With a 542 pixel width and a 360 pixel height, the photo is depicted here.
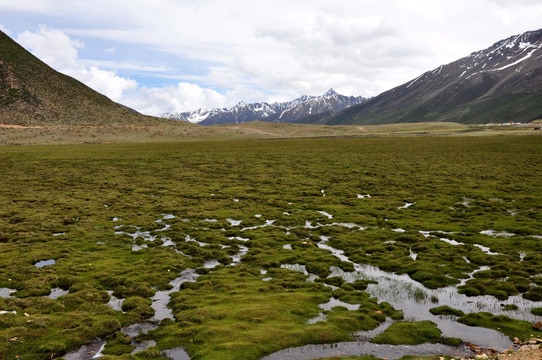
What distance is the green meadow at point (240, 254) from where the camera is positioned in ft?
47.4

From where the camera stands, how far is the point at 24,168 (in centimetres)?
6662

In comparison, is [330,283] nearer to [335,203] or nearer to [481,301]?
[481,301]

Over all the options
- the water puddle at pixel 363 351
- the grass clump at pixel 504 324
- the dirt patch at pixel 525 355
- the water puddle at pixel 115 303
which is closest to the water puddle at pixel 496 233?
the grass clump at pixel 504 324

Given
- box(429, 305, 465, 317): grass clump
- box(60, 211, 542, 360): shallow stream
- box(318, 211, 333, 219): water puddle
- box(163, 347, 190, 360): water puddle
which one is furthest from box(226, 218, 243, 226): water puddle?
box(163, 347, 190, 360): water puddle

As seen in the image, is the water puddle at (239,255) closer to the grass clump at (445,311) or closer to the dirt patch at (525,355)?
the grass clump at (445,311)

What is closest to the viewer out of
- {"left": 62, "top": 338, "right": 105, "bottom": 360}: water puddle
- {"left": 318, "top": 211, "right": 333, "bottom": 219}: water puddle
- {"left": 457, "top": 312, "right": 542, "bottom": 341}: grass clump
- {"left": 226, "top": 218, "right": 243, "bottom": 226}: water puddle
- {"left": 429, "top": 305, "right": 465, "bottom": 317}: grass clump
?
{"left": 62, "top": 338, "right": 105, "bottom": 360}: water puddle

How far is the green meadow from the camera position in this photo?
1445 centimetres

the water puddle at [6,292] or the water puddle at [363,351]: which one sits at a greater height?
the water puddle at [363,351]

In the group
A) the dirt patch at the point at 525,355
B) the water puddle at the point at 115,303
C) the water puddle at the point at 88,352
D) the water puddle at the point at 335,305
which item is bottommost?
the water puddle at the point at 88,352

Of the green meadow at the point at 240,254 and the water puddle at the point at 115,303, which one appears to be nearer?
the green meadow at the point at 240,254

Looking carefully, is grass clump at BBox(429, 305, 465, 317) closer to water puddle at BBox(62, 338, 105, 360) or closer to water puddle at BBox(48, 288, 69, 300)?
water puddle at BBox(62, 338, 105, 360)

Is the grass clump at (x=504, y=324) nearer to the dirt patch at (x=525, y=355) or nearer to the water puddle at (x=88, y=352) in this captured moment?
the dirt patch at (x=525, y=355)

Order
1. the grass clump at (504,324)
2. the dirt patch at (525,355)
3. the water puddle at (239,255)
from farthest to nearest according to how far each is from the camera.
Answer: the water puddle at (239,255), the grass clump at (504,324), the dirt patch at (525,355)

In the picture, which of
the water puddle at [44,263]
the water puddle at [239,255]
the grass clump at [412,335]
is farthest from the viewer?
the water puddle at [239,255]
